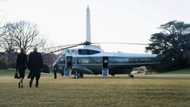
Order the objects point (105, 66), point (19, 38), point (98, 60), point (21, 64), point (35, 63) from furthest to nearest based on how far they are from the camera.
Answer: point (19, 38)
point (98, 60)
point (105, 66)
point (21, 64)
point (35, 63)

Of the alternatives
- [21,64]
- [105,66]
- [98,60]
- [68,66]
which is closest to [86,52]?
[98,60]

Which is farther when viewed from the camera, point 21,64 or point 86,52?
point 86,52

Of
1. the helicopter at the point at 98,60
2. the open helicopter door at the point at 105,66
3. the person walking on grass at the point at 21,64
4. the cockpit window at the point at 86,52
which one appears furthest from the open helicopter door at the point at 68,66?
the person walking on grass at the point at 21,64

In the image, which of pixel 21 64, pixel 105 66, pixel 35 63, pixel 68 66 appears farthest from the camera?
pixel 105 66

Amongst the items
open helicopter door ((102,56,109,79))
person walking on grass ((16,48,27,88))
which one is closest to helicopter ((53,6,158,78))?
open helicopter door ((102,56,109,79))

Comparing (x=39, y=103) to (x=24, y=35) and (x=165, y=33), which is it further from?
(x=24, y=35)

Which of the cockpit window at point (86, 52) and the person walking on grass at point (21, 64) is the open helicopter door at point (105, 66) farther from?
the person walking on grass at point (21, 64)

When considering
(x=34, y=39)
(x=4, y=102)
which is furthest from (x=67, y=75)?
(x=34, y=39)

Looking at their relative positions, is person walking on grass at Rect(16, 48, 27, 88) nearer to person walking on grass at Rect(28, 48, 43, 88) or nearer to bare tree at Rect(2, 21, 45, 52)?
person walking on grass at Rect(28, 48, 43, 88)

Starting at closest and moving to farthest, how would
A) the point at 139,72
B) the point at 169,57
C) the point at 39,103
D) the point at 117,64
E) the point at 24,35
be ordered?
the point at 39,103, the point at 117,64, the point at 139,72, the point at 169,57, the point at 24,35

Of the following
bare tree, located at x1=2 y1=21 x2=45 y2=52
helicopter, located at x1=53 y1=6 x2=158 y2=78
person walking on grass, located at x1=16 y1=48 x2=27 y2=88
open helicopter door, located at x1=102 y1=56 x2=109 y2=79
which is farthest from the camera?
bare tree, located at x1=2 y1=21 x2=45 y2=52

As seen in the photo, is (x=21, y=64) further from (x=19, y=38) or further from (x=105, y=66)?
(x=19, y=38)

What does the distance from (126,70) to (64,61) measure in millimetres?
6704

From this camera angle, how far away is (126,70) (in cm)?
5769
